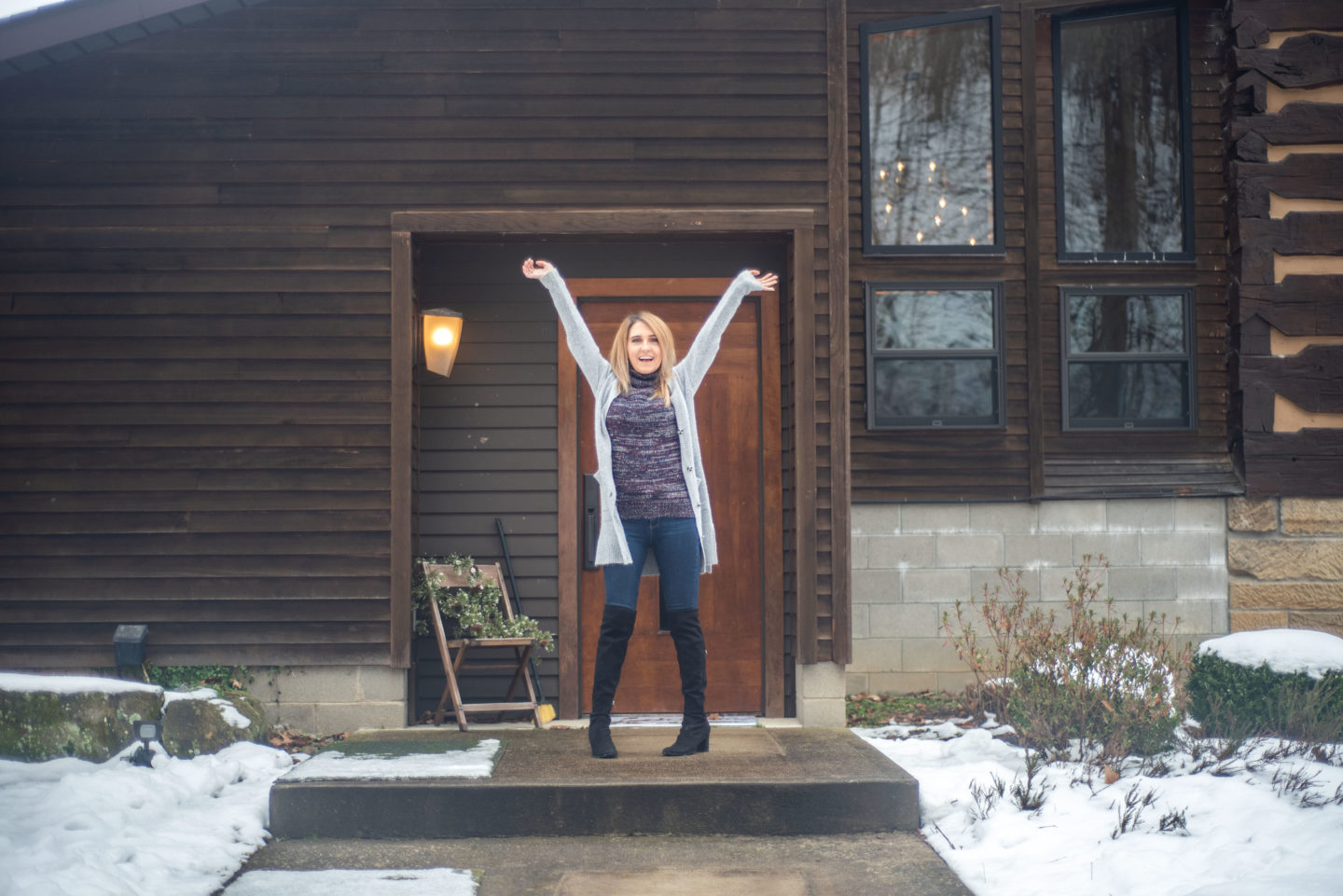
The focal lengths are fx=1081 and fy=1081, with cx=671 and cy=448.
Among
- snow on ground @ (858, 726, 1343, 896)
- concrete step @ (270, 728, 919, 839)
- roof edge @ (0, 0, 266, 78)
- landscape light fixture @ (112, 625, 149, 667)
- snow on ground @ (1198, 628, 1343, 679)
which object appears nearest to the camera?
snow on ground @ (858, 726, 1343, 896)

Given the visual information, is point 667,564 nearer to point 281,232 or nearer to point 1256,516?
point 281,232

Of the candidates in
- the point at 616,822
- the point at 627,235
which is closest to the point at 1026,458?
the point at 627,235

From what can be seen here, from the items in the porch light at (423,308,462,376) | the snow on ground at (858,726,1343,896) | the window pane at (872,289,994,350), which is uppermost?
the window pane at (872,289,994,350)

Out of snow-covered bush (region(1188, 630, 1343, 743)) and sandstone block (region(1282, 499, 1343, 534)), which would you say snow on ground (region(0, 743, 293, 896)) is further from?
sandstone block (region(1282, 499, 1343, 534))

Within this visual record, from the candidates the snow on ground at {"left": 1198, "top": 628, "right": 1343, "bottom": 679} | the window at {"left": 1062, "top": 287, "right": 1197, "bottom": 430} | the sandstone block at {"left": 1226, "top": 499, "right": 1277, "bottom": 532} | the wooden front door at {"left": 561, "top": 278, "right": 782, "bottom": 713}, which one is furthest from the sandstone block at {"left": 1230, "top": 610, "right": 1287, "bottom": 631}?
the wooden front door at {"left": 561, "top": 278, "right": 782, "bottom": 713}

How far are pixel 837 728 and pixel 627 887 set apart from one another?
A: 210 centimetres

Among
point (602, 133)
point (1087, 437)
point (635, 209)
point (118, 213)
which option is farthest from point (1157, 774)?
point (118, 213)

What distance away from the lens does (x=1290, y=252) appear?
6746mm

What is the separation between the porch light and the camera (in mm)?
5734

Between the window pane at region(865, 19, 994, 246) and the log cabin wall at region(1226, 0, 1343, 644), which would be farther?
the window pane at region(865, 19, 994, 246)

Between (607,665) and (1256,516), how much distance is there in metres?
4.57

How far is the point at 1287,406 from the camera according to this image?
22.2 ft

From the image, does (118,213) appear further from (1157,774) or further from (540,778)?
(1157,774)

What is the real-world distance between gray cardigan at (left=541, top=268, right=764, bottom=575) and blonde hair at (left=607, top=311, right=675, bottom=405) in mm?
32
